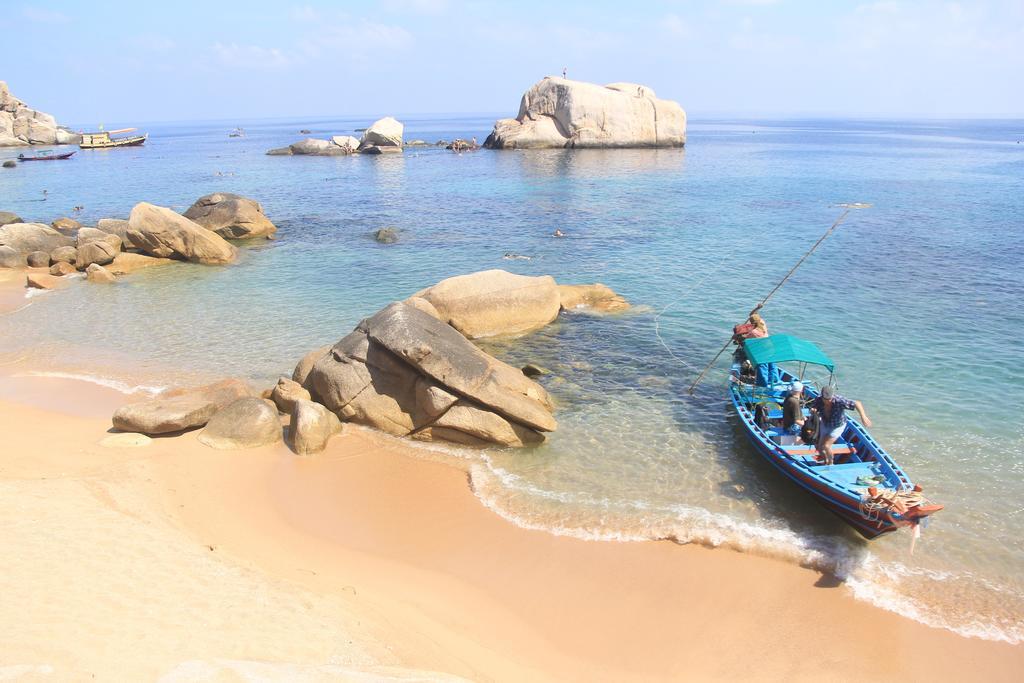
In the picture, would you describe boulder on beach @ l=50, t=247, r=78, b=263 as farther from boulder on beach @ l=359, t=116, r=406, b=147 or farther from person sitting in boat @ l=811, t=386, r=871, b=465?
boulder on beach @ l=359, t=116, r=406, b=147

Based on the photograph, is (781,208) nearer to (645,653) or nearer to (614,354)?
(614,354)

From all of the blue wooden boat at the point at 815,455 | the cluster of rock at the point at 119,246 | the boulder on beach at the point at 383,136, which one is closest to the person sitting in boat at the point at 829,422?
the blue wooden boat at the point at 815,455

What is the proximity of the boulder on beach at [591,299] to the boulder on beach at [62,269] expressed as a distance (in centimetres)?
2181

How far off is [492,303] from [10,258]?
24046 mm

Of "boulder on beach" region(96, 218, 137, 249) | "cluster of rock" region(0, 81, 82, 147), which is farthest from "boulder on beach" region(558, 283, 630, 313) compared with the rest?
"cluster of rock" region(0, 81, 82, 147)

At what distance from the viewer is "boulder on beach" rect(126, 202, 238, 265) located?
30.3 meters

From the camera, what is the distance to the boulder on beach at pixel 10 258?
30047mm

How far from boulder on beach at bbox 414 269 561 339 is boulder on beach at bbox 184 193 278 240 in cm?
1820

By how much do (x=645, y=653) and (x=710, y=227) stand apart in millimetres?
30955

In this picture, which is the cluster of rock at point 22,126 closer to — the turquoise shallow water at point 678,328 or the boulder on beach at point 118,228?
the turquoise shallow water at point 678,328

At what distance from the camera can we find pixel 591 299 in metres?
23.6

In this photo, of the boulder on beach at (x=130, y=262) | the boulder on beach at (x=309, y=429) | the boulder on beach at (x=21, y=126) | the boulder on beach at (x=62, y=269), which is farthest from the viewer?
the boulder on beach at (x=21, y=126)

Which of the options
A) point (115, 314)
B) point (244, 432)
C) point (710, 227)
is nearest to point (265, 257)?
point (115, 314)

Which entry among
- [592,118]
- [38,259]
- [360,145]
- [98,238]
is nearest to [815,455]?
[98,238]
